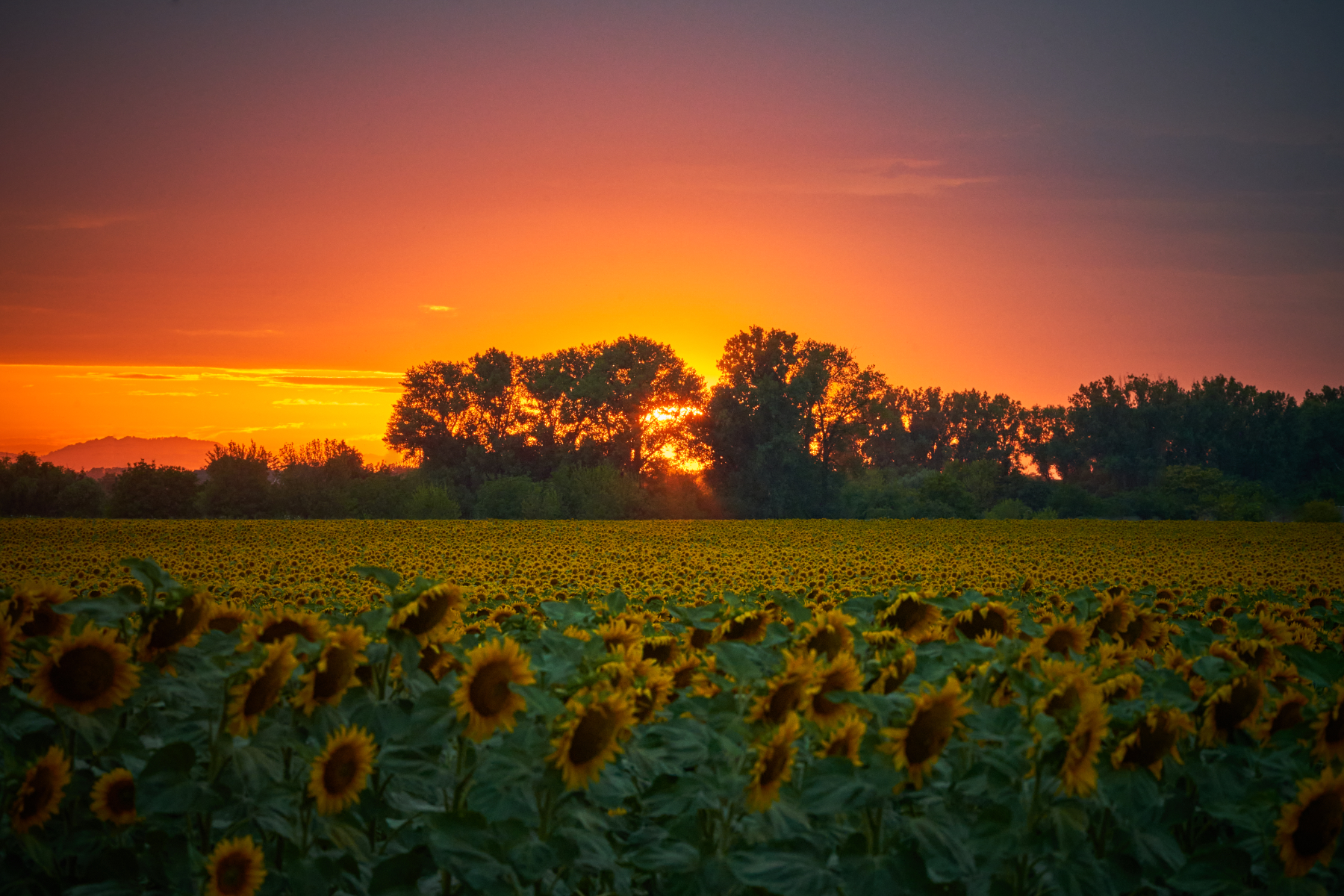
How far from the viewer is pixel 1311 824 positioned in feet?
8.09

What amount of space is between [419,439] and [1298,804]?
6080 cm

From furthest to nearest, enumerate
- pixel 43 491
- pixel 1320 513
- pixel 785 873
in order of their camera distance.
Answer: pixel 1320 513 → pixel 43 491 → pixel 785 873

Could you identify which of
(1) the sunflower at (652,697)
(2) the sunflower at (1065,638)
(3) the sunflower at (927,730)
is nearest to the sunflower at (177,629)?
(1) the sunflower at (652,697)

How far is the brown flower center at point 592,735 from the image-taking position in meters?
2.39

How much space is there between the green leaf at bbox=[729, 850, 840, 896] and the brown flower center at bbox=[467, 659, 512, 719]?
Result: 720mm

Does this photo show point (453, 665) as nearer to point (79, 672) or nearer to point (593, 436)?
point (79, 672)

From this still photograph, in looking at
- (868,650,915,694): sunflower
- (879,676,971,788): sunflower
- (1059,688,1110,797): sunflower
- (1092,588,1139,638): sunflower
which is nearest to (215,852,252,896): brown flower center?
(879,676,971,788): sunflower

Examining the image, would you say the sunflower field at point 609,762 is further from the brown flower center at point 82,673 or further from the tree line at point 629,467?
the tree line at point 629,467

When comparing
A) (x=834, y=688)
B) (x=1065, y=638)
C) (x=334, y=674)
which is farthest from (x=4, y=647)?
(x=1065, y=638)

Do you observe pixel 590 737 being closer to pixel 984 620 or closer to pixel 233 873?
pixel 233 873

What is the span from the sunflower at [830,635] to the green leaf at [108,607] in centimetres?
202

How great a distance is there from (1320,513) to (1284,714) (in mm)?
54370

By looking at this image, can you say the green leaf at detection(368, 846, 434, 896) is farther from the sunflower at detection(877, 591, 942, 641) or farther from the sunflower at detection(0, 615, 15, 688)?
the sunflower at detection(877, 591, 942, 641)

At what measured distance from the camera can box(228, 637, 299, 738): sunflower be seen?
248cm
